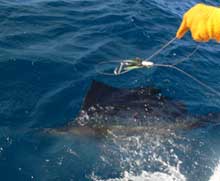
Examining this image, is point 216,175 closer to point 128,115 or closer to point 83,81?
point 128,115

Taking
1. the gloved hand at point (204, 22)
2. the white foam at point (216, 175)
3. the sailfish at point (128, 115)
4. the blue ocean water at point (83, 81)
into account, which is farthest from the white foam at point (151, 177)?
the gloved hand at point (204, 22)

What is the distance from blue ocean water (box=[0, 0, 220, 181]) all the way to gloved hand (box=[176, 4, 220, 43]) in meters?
2.16

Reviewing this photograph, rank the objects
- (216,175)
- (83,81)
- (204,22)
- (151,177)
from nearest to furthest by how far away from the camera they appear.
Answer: (204,22) < (151,177) < (216,175) < (83,81)

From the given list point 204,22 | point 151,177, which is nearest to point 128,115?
point 151,177

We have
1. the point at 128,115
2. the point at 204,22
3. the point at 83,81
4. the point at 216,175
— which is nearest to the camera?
the point at 204,22

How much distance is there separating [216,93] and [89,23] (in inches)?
142

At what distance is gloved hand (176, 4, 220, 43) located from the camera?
468 centimetres

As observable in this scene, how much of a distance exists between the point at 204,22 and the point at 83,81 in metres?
3.46

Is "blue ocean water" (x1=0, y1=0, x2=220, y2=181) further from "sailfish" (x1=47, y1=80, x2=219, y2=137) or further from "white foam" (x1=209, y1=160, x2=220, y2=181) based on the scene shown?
"sailfish" (x1=47, y1=80, x2=219, y2=137)

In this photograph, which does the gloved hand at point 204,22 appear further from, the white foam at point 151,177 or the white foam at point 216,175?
the white foam at point 216,175

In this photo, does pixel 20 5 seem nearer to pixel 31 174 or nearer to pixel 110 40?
pixel 110 40

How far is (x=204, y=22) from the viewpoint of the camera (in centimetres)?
479

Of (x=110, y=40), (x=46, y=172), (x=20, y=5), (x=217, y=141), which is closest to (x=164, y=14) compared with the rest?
(x=110, y=40)

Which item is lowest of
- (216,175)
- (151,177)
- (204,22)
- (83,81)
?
(216,175)
